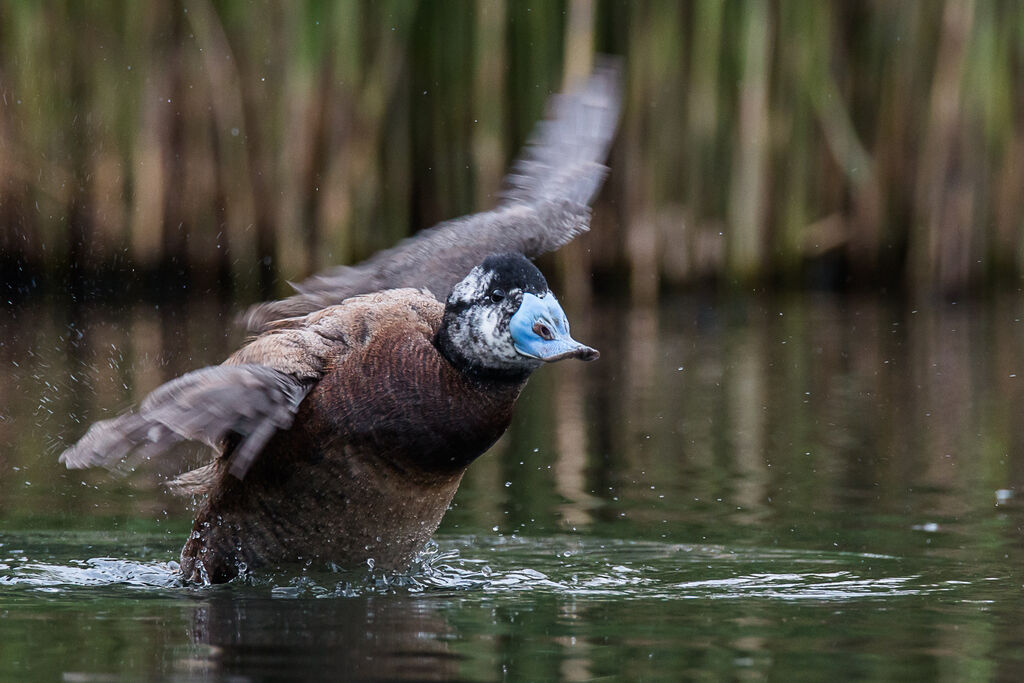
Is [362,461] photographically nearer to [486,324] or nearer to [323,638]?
[486,324]

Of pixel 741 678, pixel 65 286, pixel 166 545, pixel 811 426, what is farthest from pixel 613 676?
pixel 65 286

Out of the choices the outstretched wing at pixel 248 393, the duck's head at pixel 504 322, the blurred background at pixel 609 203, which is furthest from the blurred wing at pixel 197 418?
the blurred background at pixel 609 203

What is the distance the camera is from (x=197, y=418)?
4371 mm

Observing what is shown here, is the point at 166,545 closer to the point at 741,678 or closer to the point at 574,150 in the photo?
the point at 574,150

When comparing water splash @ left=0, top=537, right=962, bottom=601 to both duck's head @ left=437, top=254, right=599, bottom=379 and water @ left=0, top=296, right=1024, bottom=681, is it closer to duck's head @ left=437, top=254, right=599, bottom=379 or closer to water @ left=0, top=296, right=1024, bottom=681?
water @ left=0, top=296, right=1024, bottom=681

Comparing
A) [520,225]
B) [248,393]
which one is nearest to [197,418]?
[248,393]

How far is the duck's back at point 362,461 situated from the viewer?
190 inches

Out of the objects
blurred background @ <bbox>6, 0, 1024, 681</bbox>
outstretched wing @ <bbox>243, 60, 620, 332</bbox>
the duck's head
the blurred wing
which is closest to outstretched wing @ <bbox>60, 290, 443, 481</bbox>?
the blurred wing

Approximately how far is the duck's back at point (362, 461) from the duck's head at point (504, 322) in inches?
3.0

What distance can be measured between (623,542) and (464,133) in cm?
683

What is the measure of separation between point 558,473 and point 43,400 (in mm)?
2802

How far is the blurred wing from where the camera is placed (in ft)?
14.2

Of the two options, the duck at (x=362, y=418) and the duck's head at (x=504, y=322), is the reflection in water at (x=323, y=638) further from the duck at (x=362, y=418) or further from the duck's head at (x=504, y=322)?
the duck's head at (x=504, y=322)

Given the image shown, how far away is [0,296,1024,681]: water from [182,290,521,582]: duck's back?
0.11 meters
